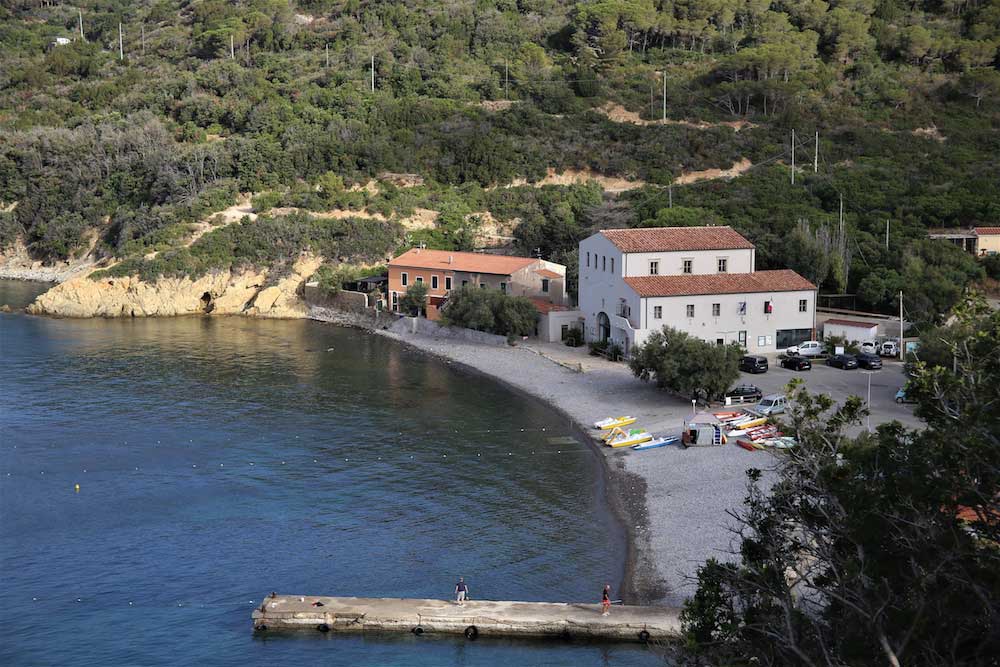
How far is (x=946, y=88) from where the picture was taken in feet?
295

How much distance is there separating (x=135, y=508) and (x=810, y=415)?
21139 millimetres

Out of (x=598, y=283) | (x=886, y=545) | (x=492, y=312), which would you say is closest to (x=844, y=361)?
(x=598, y=283)

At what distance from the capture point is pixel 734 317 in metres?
48.8

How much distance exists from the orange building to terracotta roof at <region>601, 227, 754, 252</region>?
739cm

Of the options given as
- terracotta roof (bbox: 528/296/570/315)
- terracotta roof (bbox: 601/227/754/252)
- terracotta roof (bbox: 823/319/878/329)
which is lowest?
terracotta roof (bbox: 823/319/878/329)

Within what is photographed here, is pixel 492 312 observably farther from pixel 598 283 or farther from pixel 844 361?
pixel 844 361

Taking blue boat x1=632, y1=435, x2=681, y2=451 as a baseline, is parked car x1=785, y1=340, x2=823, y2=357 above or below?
above

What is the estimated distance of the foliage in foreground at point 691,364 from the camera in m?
40.7

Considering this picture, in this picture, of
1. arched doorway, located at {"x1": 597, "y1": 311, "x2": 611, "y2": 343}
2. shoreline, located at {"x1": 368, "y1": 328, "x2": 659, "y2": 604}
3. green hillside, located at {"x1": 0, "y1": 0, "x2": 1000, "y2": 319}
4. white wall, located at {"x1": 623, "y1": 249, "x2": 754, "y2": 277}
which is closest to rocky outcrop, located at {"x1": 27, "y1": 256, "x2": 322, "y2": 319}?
green hillside, located at {"x1": 0, "y1": 0, "x2": 1000, "y2": 319}

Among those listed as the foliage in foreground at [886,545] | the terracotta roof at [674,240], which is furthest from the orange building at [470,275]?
the foliage in foreground at [886,545]

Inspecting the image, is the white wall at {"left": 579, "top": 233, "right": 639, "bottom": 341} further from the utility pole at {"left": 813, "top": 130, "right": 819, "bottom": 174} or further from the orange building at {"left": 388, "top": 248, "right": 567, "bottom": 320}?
the utility pole at {"left": 813, "top": 130, "right": 819, "bottom": 174}

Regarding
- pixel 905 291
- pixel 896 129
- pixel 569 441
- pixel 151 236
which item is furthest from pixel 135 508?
pixel 896 129

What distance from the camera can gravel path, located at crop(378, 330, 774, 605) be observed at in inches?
1091

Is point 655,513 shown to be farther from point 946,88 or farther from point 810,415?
point 946,88
